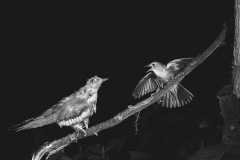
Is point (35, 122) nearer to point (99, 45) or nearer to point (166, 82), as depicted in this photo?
point (166, 82)

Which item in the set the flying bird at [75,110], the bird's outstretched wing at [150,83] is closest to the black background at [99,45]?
the bird's outstretched wing at [150,83]

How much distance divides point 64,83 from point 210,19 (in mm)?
3147

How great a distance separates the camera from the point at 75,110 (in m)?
2.42

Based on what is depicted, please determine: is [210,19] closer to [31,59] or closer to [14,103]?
[31,59]

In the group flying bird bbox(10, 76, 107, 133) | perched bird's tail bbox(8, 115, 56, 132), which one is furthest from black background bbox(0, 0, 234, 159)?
perched bird's tail bbox(8, 115, 56, 132)

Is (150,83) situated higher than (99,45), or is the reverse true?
(99,45)

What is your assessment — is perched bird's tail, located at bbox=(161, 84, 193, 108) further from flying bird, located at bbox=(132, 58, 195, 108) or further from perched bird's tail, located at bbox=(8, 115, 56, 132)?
perched bird's tail, located at bbox=(8, 115, 56, 132)

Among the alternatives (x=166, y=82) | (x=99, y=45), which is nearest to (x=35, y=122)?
(x=166, y=82)

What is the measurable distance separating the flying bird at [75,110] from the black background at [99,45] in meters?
3.24

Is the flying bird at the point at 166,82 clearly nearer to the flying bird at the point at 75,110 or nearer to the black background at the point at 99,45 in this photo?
the flying bird at the point at 75,110

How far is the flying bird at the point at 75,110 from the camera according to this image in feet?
7.71

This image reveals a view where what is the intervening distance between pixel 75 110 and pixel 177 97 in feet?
4.37

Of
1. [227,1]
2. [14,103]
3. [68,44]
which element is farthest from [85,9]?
[227,1]

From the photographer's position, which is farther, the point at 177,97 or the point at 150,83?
the point at 150,83
